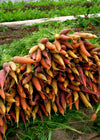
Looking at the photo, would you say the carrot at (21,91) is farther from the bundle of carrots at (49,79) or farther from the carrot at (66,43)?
the carrot at (66,43)

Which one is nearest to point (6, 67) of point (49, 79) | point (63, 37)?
point (49, 79)

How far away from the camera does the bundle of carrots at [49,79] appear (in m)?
2.11

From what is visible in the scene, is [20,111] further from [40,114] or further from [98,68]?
[98,68]

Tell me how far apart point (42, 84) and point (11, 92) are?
0.34 m

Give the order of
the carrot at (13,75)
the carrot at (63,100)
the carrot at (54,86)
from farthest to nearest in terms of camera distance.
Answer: the carrot at (63,100)
the carrot at (54,86)
the carrot at (13,75)

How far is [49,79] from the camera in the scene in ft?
7.15

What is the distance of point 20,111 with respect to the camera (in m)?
2.19

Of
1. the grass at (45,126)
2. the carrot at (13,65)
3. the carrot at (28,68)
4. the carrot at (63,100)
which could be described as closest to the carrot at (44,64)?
the carrot at (28,68)

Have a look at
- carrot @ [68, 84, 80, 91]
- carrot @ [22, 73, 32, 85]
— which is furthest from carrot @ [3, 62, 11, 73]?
carrot @ [68, 84, 80, 91]

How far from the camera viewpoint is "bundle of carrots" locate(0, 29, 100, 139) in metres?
2.11

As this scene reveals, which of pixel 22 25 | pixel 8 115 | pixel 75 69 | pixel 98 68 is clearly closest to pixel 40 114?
pixel 8 115

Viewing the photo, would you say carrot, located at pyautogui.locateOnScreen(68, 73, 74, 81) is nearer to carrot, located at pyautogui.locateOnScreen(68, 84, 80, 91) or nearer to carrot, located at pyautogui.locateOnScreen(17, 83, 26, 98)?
carrot, located at pyautogui.locateOnScreen(68, 84, 80, 91)

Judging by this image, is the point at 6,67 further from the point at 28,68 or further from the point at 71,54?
the point at 71,54

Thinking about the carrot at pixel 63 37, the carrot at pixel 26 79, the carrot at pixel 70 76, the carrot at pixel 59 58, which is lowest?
the carrot at pixel 70 76
